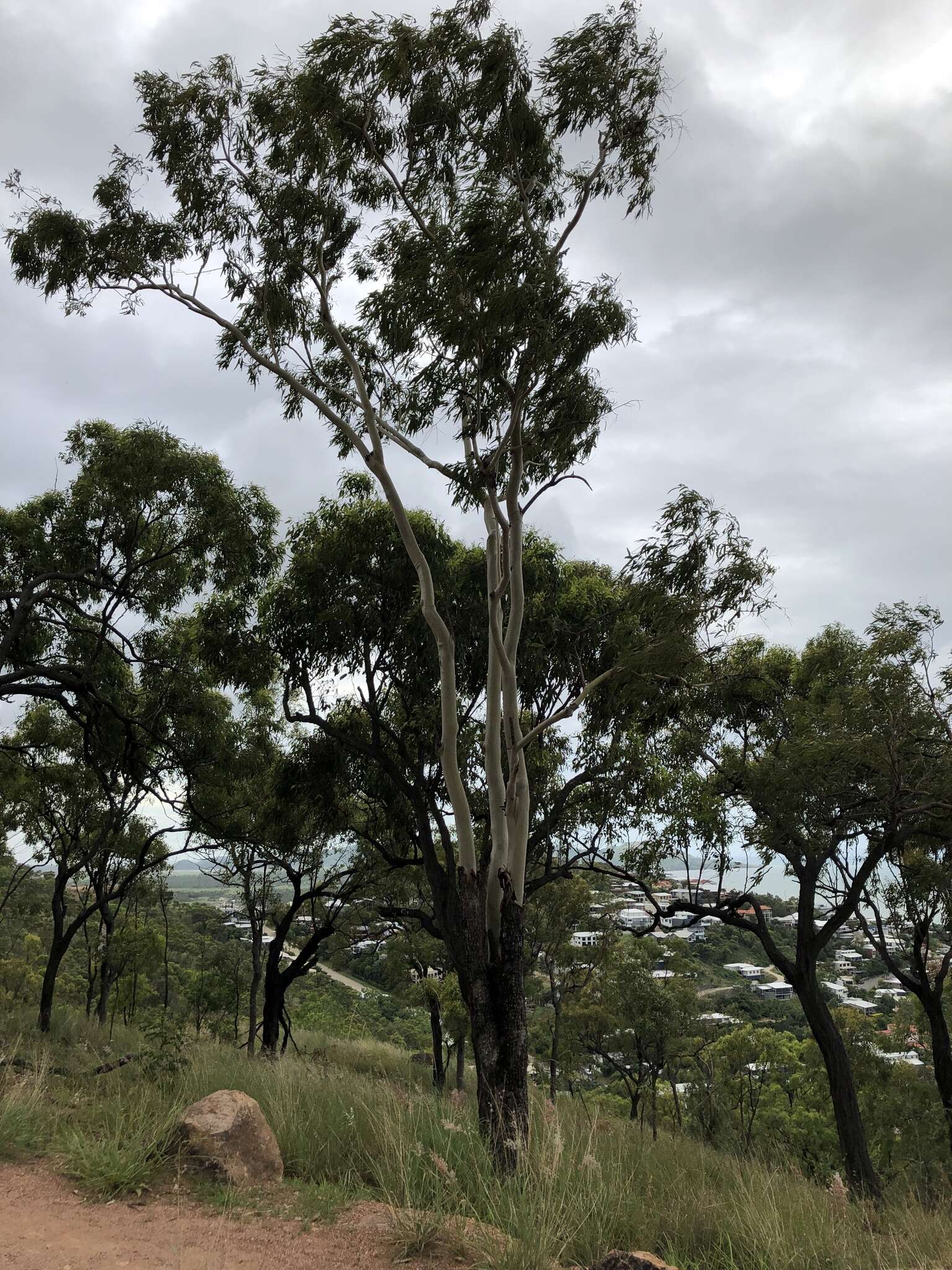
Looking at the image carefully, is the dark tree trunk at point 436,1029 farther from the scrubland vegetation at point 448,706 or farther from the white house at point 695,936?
the white house at point 695,936

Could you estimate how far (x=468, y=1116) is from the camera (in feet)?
23.1

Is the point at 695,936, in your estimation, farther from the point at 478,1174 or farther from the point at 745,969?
the point at 478,1174

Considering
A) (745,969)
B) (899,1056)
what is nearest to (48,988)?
(899,1056)

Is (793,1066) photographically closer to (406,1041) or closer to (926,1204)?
(406,1041)

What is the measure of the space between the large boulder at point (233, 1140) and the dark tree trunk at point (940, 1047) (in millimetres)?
15286

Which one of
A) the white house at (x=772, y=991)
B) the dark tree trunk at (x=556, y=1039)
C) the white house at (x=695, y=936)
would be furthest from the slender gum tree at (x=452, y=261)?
the white house at (x=772, y=991)

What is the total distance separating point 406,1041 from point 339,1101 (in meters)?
39.8

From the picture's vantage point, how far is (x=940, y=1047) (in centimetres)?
1702

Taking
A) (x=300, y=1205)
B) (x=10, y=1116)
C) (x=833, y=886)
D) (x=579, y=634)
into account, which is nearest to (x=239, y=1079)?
(x=10, y=1116)

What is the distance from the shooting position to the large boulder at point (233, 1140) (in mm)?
5664

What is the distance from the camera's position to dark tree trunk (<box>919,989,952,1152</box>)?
54.6 ft

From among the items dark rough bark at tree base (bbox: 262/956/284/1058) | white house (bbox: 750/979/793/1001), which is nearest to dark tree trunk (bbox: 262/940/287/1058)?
dark rough bark at tree base (bbox: 262/956/284/1058)

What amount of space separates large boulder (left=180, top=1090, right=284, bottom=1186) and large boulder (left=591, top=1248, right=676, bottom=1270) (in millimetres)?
2604

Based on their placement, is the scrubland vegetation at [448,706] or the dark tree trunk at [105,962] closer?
the scrubland vegetation at [448,706]
